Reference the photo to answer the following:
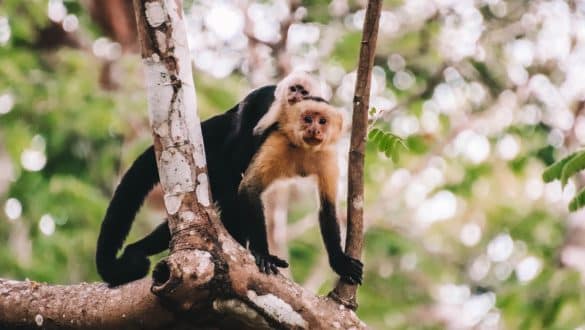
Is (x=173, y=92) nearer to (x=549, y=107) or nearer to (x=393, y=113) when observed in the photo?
(x=393, y=113)

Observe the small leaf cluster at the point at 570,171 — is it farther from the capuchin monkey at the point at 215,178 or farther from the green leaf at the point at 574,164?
the capuchin monkey at the point at 215,178

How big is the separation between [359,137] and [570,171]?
926mm

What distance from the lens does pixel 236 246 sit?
3.49 metres

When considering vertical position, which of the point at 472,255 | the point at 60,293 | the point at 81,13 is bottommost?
the point at 60,293

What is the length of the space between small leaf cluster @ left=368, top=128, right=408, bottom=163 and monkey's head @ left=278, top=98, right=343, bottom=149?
1079mm

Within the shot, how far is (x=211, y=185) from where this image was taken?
15.9 feet

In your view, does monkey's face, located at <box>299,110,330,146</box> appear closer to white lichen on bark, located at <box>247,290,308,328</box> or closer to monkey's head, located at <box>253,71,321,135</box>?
monkey's head, located at <box>253,71,321,135</box>

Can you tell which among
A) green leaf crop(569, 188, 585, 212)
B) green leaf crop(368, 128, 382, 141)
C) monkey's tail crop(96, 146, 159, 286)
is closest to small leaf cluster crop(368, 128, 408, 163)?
green leaf crop(368, 128, 382, 141)

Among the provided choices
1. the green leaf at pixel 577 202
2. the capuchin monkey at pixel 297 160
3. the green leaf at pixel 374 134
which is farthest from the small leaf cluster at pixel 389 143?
the capuchin monkey at pixel 297 160

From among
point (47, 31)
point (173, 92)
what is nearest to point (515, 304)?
point (173, 92)

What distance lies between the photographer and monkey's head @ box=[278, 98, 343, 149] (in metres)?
4.77

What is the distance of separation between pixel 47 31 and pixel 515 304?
741cm

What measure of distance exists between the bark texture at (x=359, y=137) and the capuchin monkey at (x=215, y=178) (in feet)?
3.32

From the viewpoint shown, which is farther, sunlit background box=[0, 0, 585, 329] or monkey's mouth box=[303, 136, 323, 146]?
sunlit background box=[0, 0, 585, 329]
